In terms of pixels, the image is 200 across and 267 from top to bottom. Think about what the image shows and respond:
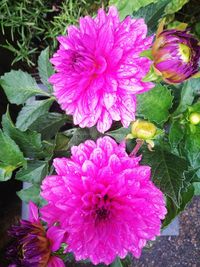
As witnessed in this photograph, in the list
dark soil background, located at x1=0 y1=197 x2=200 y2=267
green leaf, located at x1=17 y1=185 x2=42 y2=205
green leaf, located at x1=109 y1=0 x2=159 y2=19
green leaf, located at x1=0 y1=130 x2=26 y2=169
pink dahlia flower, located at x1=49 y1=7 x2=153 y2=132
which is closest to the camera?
pink dahlia flower, located at x1=49 y1=7 x2=153 y2=132

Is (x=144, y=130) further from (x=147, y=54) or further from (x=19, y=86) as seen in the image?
(x=19, y=86)

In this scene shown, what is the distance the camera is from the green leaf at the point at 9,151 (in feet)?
1.75

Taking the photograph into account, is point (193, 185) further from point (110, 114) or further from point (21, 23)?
point (21, 23)

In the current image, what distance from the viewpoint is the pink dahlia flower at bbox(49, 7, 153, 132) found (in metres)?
0.43

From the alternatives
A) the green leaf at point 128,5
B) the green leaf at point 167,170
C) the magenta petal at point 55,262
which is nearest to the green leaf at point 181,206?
the green leaf at point 167,170

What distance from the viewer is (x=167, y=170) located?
53 cm

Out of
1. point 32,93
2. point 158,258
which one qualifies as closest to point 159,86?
point 32,93

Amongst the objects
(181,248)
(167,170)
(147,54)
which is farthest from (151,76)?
(181,248)

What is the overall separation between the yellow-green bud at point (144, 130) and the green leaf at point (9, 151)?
16cm

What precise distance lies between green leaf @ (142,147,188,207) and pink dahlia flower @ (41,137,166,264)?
0.06 m

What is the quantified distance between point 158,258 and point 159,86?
Result: 0.55 meters

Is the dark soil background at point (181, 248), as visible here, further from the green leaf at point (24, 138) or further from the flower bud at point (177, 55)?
the flower bud at point (177, 55)

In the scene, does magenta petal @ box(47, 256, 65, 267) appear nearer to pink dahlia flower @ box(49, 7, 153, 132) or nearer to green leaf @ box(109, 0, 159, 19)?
pink dahlia flower @ box(49, 7, 153, 132)

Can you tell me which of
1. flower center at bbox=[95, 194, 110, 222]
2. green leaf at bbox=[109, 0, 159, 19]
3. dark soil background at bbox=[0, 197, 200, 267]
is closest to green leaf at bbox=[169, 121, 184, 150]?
flower center at bbox=[95, 194, 110, 222]
